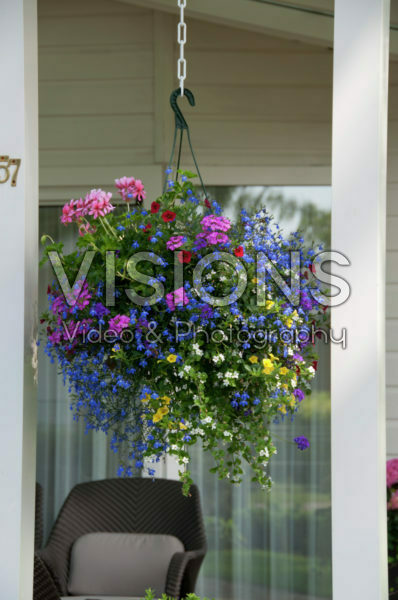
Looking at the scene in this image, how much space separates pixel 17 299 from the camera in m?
1.46

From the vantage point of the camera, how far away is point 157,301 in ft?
4.83

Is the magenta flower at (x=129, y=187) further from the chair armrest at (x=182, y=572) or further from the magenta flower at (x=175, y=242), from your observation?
the chair armrest at (x=182, y=572)

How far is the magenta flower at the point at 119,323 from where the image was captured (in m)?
1.45

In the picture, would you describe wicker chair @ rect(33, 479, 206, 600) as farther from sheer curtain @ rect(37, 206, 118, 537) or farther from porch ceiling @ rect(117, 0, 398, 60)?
porch ceiling @ rect(117, 0, 398, 60)

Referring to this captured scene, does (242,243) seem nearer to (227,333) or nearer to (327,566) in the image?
(227,333)

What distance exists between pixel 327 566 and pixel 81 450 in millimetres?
1356

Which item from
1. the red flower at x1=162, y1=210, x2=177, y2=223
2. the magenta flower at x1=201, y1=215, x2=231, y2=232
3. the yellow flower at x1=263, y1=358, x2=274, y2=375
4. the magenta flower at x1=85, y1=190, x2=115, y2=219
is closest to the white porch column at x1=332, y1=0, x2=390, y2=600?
the yellow flower at x1=263, y1=358, x2=274, y2=375

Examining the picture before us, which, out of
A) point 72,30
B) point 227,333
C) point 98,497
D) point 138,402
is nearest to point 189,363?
point 227,333

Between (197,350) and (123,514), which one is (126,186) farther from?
(123,514)

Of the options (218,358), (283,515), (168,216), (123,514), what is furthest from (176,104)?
(283,515)

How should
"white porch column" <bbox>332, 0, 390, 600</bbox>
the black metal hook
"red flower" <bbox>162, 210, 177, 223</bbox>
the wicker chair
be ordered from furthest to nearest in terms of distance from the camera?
the wicker chair < the black metal hook < "red flower" <bbox>162, 210, 177, 223</bbox> < "white porch column" <bbox>332, 0, 390, 600</bbox>

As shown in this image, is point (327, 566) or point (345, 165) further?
point (327, 566)

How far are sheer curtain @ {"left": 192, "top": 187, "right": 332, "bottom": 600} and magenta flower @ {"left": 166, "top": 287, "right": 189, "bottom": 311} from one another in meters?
2.18

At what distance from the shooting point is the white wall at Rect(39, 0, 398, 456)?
3533 millimetres
